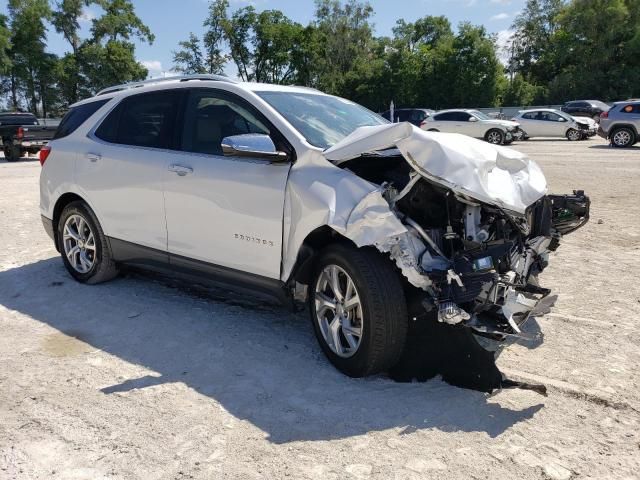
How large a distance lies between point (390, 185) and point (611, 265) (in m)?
3.56

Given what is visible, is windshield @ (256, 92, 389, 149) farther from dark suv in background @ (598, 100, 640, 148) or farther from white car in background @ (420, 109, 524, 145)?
white car in background @ (420, 109, 524, 145)

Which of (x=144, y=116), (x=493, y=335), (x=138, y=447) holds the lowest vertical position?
(x=138, y=447)

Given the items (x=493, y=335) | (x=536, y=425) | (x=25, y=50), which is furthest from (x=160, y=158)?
(x=25, y=50)

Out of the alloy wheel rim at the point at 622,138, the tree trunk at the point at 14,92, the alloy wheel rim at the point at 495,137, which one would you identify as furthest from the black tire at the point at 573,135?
the tree trunk at the point at 14,92

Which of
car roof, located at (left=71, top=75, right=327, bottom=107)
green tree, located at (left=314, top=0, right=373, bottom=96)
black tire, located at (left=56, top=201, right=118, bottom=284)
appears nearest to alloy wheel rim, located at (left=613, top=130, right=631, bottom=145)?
car roof, located at (left=71, top=75, right=327, bottom=107)

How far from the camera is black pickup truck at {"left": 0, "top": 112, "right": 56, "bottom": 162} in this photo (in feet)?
65.0

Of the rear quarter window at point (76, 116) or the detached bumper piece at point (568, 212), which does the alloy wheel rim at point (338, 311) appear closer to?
the detached bumper piece at point (568, 212)

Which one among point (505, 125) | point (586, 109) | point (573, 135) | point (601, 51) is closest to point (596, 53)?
point (601, 51)

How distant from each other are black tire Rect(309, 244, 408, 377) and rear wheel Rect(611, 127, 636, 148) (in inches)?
814

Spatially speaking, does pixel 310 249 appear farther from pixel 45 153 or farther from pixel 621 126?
pixel 621 126

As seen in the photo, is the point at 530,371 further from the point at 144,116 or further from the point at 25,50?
the point at 25,50

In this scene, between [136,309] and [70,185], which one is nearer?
[136,309]

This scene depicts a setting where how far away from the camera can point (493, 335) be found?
11.1 feet

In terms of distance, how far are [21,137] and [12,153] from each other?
0.96 metres
